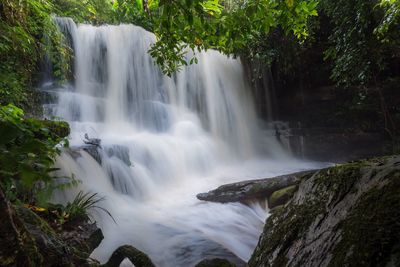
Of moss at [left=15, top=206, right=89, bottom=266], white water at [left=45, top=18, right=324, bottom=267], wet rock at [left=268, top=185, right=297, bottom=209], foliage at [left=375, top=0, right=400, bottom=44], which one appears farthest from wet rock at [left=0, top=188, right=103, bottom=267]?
foliage at [left=375, top=0, right=400, bottom=44]

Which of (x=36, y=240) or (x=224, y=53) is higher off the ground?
(x=224, y=53)

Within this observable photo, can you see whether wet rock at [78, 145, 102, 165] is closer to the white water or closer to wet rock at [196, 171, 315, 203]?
the white water

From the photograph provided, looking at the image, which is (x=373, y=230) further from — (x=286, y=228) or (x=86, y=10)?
(x=86, y=10)

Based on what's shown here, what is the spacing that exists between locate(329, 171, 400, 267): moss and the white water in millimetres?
3020

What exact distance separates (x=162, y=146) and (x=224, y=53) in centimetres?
625

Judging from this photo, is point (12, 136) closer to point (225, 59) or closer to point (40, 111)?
point (40, 111)

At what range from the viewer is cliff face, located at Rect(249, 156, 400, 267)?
1.12 m

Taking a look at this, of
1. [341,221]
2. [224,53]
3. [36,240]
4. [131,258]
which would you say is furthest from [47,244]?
[224,53]

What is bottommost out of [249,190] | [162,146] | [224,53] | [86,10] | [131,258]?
[131,258]

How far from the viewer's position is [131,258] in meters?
2.93

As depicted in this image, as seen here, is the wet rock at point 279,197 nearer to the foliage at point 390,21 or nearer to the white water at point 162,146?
the white water at point 162,146

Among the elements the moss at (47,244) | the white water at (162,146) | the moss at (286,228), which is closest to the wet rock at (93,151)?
the white water at (162,146)

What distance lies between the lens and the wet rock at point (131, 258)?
9.44 ft

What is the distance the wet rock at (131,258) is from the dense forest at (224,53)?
1 centimetres
